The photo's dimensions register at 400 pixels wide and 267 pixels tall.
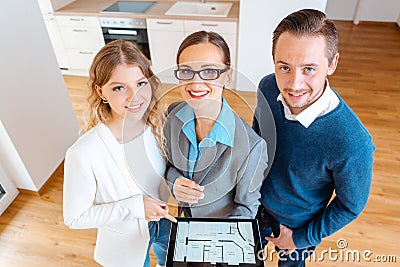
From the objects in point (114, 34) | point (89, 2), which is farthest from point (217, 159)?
point (89, 2)

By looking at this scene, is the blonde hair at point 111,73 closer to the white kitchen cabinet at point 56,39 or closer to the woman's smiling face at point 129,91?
the woman's smiling face at point 129,91

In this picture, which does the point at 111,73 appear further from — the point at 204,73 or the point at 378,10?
the point at 378,10

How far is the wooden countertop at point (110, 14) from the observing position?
2.68 m

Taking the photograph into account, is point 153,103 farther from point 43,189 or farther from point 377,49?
point 377,49

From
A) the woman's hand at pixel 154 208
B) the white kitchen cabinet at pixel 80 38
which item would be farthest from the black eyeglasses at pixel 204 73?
the white kitchen cabinet at pixel 80 38

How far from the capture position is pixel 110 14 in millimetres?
2822

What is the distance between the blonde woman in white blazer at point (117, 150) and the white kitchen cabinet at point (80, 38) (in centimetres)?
239

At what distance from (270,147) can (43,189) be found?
1779 mm

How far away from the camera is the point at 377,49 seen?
3680 mm

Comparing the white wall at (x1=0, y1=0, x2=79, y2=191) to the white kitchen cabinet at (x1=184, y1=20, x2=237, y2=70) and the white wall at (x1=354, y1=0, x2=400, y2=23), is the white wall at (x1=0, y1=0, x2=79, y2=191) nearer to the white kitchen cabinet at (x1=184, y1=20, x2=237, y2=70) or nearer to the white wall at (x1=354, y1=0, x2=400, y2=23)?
the white kitchen cabinet at (x1=184, y1=20, x2=237, y2=70)

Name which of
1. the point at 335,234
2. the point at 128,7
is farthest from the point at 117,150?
the point at 128,7

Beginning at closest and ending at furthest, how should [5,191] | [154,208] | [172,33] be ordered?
[154,208] < [5,191] < [172,33]

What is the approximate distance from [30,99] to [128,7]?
1637mm

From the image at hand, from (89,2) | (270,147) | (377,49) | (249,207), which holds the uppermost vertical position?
(270,147)
